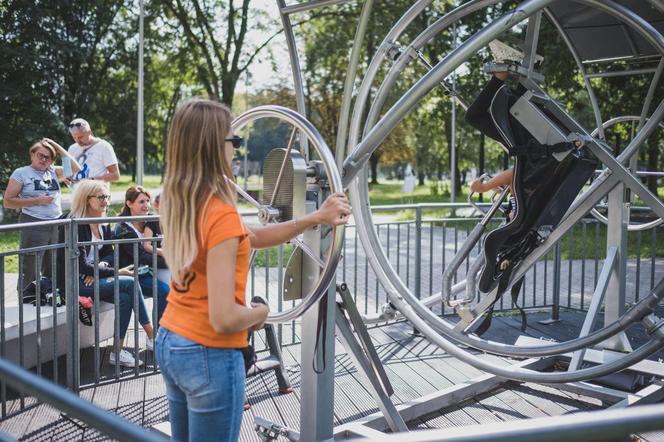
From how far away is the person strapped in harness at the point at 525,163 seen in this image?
3.42 metres

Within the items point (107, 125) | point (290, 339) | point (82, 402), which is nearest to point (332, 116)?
point (107, 125)

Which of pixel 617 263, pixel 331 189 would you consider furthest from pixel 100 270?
pixel 617 263

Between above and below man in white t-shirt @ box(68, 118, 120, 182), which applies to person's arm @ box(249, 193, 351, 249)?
A: below

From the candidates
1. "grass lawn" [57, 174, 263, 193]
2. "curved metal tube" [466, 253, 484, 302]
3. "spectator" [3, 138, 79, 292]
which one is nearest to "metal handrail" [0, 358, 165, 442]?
"curved metal tube" [466, 253, 484, 302]

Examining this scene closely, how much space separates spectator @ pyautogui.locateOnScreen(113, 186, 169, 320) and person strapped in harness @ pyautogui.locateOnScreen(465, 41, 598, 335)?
8.13 feet

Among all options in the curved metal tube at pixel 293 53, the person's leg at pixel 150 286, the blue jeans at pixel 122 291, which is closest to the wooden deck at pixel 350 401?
the blue jeans at pixel 122 291

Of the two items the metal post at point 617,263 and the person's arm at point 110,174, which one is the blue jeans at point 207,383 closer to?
the metal post at point 617,263

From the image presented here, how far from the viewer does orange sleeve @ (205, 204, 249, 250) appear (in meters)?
1.72

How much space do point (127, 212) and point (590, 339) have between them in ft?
11.5

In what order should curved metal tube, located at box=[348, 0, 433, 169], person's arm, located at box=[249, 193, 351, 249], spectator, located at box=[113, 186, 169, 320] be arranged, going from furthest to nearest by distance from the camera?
spectator, located at box=[113, 186, 169, 320]
curved metal tube, located at box=[348, 0, 433, 169]
person's arm, located at box=[249, 193, 351, 249]

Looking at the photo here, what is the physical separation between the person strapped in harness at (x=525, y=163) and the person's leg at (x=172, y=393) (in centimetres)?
207

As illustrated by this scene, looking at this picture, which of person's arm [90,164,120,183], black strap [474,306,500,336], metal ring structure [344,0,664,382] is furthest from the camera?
person's arm [90,164,120,183]

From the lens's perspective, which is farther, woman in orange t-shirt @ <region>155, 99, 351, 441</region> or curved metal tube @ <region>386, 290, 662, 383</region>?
curved metal tube @ <region>386, 290, 662, 383</region>

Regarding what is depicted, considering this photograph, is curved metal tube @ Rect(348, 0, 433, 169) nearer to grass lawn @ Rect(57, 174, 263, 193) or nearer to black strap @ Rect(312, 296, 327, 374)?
black strap @ Rect(312, 296, 327, 374)
